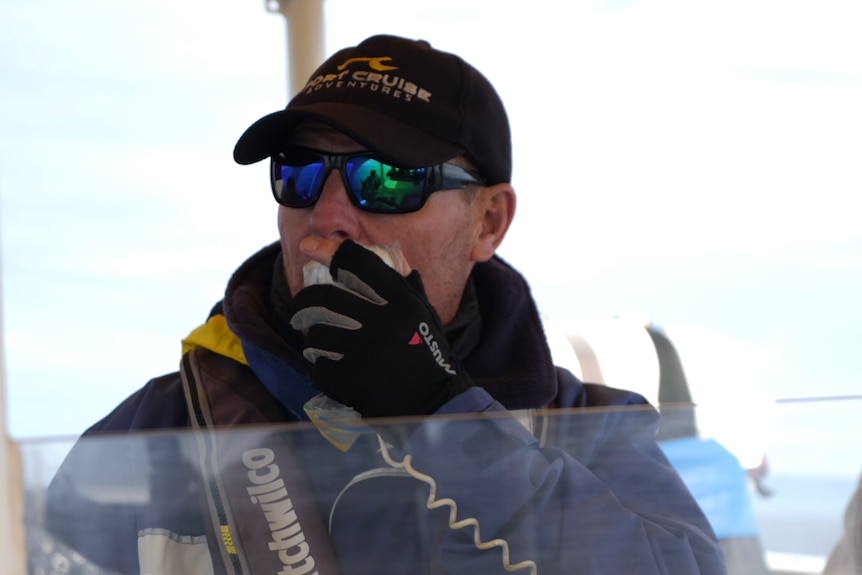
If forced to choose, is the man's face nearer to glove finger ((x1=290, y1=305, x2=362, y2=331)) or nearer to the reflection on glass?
glove finger ((x1=290, y1=305, x2=362, y2=331))

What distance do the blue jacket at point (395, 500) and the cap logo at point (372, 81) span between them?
2.47ft

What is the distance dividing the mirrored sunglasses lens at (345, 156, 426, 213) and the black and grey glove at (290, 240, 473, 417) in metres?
0.25

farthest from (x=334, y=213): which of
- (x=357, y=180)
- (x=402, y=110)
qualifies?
(x=402, y=110)

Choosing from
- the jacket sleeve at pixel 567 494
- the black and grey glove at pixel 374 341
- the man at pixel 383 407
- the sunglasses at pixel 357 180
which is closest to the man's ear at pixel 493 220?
the man at pixel 383 407

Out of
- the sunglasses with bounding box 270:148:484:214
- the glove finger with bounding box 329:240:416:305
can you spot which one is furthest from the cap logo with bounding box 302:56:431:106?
the glove finger with bounding box 329:240:416:305

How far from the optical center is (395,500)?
0.68 metres

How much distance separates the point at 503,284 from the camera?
5.06 feet

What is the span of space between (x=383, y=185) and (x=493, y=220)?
0.30 metres

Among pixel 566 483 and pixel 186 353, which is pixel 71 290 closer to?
pixel 186 353

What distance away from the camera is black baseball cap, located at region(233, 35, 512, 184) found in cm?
128

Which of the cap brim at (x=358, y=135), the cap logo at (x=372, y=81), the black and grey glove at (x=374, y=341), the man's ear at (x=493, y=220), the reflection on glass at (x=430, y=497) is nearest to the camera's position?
the reflection on glass at (x=430, y=497)

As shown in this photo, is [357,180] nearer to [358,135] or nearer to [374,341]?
[358,135]

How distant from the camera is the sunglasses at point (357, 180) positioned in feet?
4.23

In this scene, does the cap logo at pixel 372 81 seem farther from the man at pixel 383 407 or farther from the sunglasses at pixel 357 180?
the sunglasses at pixel 357 180
